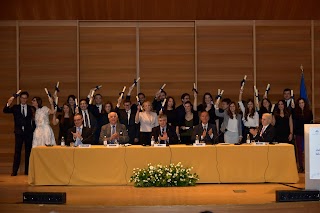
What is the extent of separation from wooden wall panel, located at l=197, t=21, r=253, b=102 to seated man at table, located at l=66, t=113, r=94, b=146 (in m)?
3.65

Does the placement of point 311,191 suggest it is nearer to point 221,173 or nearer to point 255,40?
point 221,173

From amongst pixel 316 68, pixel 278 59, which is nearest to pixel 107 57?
pixel 278 59

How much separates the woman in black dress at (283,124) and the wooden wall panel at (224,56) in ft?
5.60

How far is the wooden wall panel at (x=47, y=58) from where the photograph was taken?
12297 mm

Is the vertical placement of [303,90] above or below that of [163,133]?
above

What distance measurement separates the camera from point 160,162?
29.3 feet

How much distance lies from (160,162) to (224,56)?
14.2 feet

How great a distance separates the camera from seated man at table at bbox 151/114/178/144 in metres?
9.30

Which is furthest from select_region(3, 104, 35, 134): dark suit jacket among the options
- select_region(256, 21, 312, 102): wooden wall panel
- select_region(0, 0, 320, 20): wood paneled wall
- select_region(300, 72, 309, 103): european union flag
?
select_region(300, 72, 309, 103): european union flag

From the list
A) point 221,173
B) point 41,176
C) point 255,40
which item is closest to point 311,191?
Result: point 221,173

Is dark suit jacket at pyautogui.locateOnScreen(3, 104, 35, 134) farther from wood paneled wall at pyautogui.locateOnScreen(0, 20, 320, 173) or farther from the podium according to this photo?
the podium

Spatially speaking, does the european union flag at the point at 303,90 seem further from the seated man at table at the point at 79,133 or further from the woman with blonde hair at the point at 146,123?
the seated man at table at the point at 79,133

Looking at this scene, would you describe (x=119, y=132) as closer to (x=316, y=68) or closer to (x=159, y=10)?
(x=159, y=10)

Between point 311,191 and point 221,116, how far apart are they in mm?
4093
